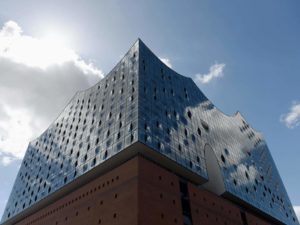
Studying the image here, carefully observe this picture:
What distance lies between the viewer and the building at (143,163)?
23.1 metres

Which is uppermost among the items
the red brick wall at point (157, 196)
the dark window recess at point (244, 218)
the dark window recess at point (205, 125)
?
the dark window recess at point (205, 125)

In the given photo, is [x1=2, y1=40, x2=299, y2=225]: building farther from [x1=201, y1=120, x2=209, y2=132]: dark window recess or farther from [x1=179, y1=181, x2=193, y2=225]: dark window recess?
[x1=201, y1=120, x2=209, y2=132]: dark window recess

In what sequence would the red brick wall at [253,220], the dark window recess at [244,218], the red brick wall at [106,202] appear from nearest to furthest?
the red brick wall at [106,202] → the dark window recess at [244,218] → the red brick wall at [253,220]

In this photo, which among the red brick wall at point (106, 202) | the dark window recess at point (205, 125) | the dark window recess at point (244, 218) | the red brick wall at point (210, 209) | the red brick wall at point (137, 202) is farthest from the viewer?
the dark window recess at point (205, 125)

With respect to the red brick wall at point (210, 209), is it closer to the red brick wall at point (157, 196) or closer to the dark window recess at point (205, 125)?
the red brick wall at point (157, 196)

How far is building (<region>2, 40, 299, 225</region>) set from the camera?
2312 centimetres

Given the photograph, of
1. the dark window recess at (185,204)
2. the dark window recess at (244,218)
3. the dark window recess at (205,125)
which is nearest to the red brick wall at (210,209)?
the dark window recess at (185,204)

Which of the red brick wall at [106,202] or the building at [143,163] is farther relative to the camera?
the building at [143,163]

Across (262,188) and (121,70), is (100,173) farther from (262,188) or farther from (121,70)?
(262,188)

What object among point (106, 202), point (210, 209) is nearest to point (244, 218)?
point (210, 209)

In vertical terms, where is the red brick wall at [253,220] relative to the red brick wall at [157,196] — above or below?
above

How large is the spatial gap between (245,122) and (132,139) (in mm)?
30951

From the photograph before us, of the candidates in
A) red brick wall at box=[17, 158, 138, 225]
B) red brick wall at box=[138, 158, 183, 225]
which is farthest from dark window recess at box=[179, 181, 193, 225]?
red brick wall at box=[17, 158, 138, 225]

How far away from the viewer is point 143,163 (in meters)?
23.3
